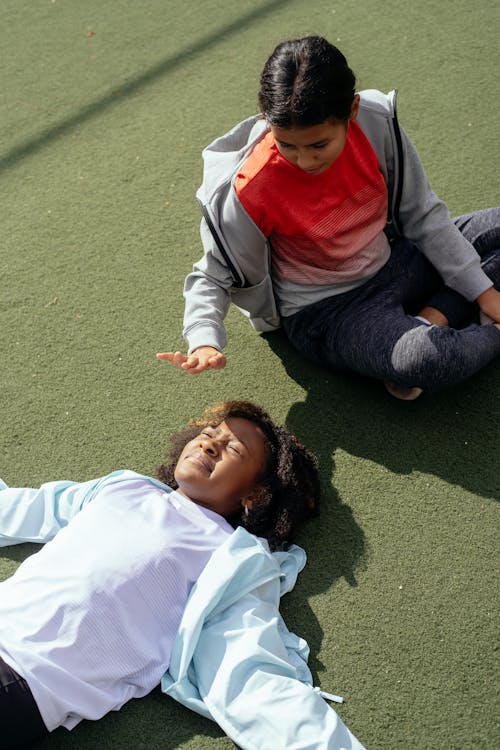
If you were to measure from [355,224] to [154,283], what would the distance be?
0.73m

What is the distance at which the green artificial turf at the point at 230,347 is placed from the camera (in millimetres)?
1778

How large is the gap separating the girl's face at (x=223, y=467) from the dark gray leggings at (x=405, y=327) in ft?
1.29

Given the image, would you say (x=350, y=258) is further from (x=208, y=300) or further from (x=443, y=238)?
(x=208, y=300)

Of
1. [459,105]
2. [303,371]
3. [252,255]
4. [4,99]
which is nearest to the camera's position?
[252,255]

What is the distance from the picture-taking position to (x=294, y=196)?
2.16 m

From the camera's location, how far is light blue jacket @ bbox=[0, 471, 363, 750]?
158 cm

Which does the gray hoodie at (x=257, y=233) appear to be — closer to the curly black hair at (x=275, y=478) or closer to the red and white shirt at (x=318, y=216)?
the red and white shirt at (x=318, y=216)

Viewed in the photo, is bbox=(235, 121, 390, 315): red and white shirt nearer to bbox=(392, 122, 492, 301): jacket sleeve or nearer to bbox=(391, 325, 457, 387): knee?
bbox=(392, 122, 492, 301): jacket sleeve

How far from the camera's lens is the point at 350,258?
2291 millimetres

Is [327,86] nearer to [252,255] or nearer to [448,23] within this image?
[252,255]

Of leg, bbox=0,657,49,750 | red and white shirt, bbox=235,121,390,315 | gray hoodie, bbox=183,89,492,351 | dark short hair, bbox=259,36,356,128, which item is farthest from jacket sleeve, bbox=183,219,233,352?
leg, bbox=0,657,49,750

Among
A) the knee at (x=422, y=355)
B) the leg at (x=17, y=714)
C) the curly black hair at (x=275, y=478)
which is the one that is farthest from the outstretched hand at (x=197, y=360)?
the leg at (x=17, y=714)

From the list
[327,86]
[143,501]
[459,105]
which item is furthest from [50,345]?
[459,105]

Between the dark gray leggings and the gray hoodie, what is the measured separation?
7 cm
